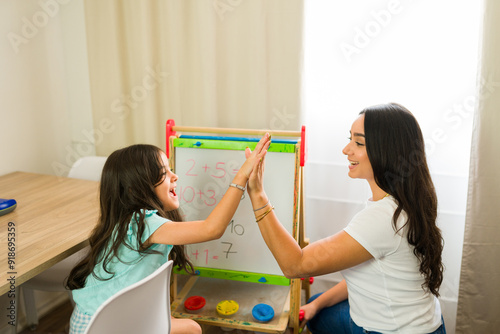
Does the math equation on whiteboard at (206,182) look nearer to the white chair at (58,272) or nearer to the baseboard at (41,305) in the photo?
the white chair at (58,272)

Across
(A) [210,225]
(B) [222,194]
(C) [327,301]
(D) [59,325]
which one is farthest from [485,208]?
(D) [59,325]

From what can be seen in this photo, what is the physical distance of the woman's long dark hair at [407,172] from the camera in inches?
55.3

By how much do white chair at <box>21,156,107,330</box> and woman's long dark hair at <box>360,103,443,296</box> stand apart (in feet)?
4.56

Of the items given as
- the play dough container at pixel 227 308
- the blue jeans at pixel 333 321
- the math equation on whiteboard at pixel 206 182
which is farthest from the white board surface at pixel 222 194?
the blue jeans at pixel 333 321

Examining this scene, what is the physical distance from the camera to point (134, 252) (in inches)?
58.7

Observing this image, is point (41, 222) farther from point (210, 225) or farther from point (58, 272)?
point (210, 225)

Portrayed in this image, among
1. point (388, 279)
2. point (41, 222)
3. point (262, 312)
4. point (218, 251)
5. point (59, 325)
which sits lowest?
point (59, 325)

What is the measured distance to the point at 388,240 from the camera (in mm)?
1388

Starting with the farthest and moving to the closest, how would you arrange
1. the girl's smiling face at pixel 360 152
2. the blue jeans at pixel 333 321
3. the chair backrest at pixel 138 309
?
1. the blue jeans at pixel 333 321
2. the girl's smiling face at pixel 360 152
3. the chair backrest at pixel 138 309

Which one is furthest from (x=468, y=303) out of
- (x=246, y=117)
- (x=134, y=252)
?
(x=134, y=252)

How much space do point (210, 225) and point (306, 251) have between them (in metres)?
0.31

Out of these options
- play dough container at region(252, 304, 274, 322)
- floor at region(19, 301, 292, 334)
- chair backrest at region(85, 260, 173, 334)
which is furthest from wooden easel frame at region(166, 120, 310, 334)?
chair backrest at region(85, 260, 173, 334)

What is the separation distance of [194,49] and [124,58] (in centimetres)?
45

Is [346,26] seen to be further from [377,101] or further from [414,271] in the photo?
[414,271]
